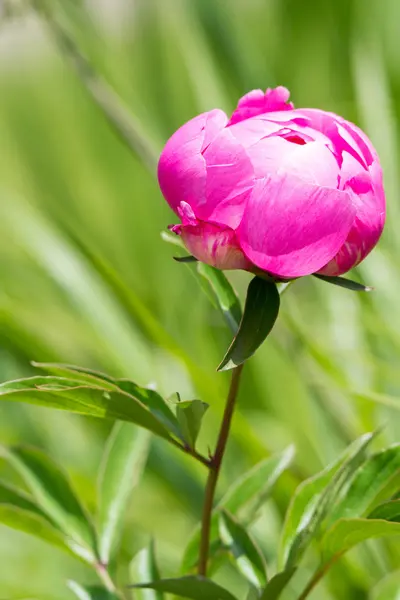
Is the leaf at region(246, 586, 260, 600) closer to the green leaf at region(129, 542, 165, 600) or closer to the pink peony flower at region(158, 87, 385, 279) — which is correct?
the green leaf at region(129, 542, 165, 600)

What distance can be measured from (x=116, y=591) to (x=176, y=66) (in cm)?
128

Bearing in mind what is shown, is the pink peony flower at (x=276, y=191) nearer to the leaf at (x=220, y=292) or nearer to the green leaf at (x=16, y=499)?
the leaf at (x=220, y=292)

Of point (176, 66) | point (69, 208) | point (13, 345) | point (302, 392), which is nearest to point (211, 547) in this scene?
point (13, 345)

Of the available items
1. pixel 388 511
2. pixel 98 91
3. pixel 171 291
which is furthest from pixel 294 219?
pixel 171 291

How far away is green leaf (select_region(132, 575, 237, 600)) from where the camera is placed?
0.33m

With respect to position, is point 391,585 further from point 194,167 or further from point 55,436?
point 55,436

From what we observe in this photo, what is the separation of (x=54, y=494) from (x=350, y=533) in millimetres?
162

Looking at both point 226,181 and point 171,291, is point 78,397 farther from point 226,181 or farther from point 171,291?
point 171,291

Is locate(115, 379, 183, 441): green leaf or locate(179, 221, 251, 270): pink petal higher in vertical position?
locate(179, 221, 251, 270): pink petal

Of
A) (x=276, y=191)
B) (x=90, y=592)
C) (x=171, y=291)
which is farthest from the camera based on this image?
(x=171, y=291)

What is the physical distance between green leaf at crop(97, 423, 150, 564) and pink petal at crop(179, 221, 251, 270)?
0.47 ft

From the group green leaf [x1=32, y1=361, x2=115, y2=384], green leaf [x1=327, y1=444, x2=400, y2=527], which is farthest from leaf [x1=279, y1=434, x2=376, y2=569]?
green leaf [x1=32, y1=361, x2=115, y2=384]

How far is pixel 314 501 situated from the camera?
385 millimetres

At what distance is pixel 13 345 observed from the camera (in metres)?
0.82
